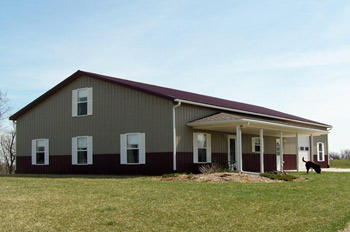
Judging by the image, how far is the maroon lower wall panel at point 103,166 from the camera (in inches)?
755

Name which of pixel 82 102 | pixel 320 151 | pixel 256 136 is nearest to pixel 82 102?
pixel 82 102

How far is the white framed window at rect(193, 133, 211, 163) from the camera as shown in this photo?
20234 mm

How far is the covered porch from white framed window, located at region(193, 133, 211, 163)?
0.44 metres

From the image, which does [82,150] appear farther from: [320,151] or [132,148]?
[320,151]

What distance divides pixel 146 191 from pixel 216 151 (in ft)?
32.8

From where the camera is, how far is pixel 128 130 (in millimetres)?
20438

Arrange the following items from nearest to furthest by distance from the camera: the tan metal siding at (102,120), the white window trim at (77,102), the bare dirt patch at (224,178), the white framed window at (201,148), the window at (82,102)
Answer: the bare dirt patch at (224,178) < the tan metal siding at (102,120) < the white framed window at (201,148) < the white window trim at (77,102) < the window at (82,102)

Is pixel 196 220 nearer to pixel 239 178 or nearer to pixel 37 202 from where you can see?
pixel 37 202

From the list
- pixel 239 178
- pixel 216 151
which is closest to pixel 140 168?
pixel 216 151

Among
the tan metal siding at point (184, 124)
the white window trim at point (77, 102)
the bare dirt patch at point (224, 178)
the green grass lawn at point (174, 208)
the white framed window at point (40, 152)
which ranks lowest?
the green grass lawn at point (174, 208)

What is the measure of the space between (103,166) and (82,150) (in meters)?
1.71

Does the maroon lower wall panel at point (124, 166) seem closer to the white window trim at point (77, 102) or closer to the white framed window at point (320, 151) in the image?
the white window trim at point (77, 102)

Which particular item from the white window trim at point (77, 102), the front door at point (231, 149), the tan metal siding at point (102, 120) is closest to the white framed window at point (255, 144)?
the front door at point (231, 149)

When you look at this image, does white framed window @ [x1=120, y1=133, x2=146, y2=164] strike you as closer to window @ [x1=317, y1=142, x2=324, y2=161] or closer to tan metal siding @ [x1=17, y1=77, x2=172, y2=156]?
tan metal siding @ [x1=17, y1=77, x2=172, y2=156]
